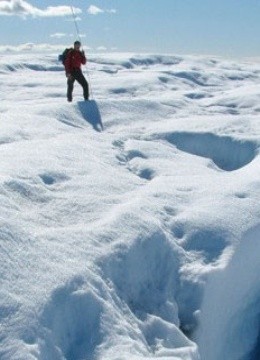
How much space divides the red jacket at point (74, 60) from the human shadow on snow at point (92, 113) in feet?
3.02

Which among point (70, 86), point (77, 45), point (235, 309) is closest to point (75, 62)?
point (77, 45)

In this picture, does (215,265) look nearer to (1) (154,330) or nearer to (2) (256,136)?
(1) (154,330)

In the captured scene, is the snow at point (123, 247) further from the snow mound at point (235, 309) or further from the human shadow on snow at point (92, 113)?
the human shadow on snow at point (92, 113)

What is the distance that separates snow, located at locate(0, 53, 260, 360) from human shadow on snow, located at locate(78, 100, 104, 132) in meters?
1.01

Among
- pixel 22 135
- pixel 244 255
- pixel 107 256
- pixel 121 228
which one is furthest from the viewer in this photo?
pixel 22 135

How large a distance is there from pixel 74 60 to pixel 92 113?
144cm

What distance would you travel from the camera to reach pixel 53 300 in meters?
4.48

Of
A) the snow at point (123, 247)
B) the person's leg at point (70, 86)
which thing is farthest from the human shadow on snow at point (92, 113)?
the snow at point (123, 247)

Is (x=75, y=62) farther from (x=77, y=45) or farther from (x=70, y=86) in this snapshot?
(x=70, y=86)

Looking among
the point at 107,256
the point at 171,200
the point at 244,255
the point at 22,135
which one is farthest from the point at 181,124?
the point at 107,256

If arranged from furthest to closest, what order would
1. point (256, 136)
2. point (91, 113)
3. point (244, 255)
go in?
1. point (91, 113)
2. point (256, 136)
3. point (244, 255)

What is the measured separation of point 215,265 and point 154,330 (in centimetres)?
141

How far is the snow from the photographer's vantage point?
4492mm

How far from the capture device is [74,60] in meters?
12.9
